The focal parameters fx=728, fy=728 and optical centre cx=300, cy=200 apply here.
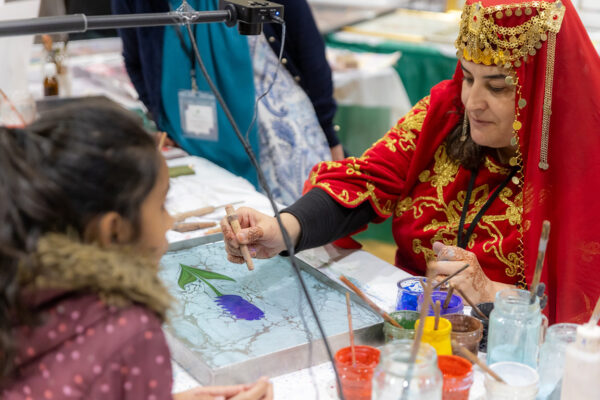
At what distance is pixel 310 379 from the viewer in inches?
45.4

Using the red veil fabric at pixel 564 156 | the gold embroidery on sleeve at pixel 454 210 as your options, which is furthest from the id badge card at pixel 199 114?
the red veil fabric at pixel 564 156

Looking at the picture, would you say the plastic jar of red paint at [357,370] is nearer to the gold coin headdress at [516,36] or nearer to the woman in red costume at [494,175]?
the woman in red costume at [494,175]

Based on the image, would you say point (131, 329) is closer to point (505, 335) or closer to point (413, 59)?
point (505, 335)

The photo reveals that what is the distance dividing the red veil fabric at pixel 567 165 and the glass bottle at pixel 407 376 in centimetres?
60

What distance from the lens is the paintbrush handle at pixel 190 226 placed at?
68.4 inches

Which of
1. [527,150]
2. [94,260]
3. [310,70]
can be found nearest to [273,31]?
[310,70]

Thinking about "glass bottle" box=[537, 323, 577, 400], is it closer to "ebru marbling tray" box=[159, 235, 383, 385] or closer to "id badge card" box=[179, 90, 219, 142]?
"ebru marbling tray" box=[159, 235, 383, 385]

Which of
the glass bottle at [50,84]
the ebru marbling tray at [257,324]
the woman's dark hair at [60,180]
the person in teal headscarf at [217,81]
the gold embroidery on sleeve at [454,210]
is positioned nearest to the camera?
the woman's dark hair at [60,180]

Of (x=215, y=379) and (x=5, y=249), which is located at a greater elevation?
(x=5, y=249)

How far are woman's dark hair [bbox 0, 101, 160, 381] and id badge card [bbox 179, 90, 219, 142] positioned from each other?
151cm

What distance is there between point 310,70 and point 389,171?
861mm

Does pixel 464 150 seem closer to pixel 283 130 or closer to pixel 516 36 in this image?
pixel 516 36

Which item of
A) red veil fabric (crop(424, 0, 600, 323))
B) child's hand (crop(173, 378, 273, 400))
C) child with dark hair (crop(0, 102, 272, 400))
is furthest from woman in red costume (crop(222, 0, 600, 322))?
child with dark hair (crop(0, 102, 272, 400))

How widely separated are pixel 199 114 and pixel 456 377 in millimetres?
1558
